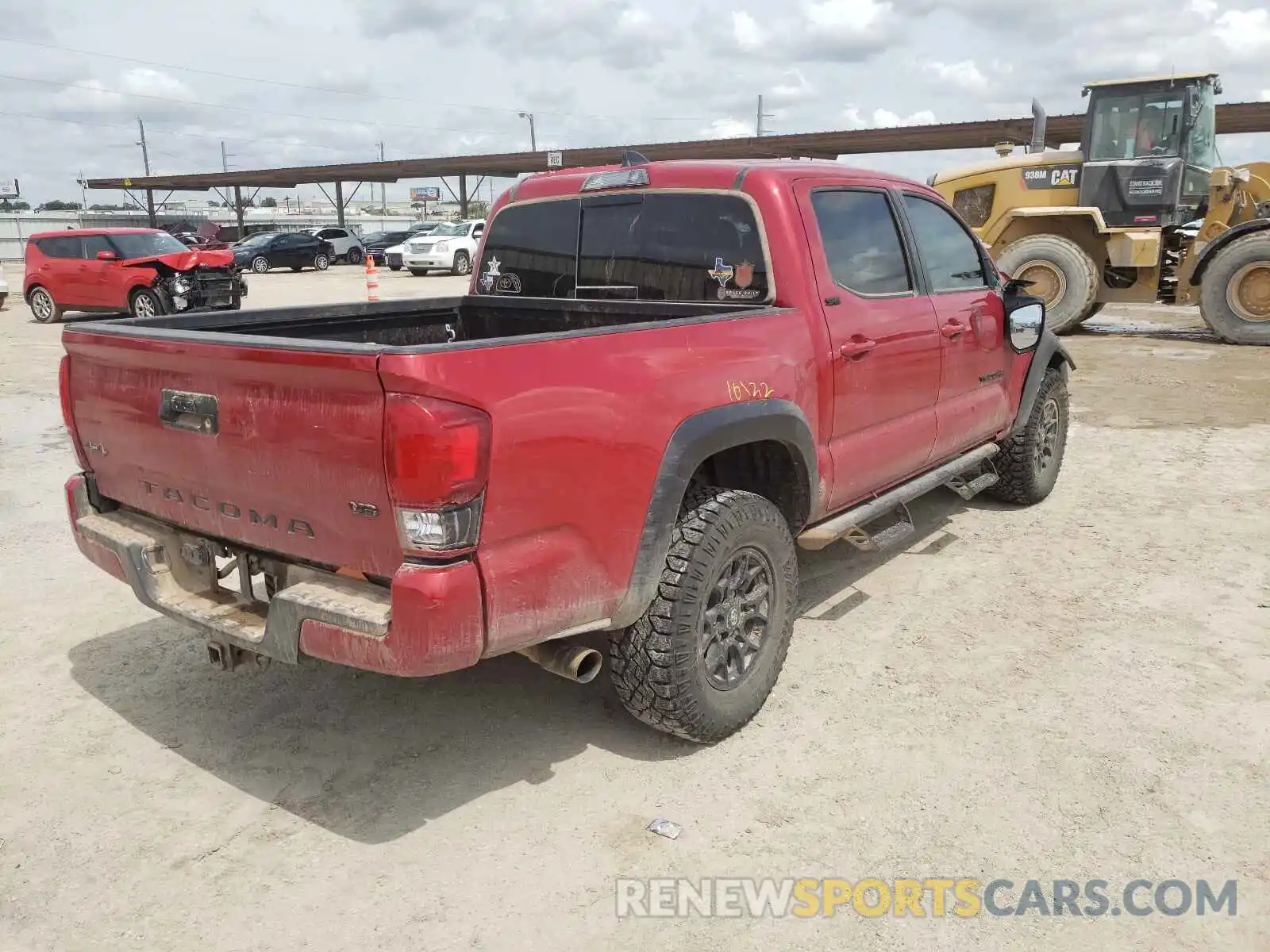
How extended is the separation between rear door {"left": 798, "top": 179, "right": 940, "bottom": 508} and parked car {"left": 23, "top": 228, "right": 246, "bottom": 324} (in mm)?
14381

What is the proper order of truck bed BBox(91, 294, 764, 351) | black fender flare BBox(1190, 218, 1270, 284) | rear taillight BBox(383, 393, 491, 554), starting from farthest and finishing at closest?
1. black fender flare BBox(1190, 218, 1270, 284)
2. truck bed BBox(91, 294, 764, 351)
3. rear taillight BBox(383, 393, 491, 554)

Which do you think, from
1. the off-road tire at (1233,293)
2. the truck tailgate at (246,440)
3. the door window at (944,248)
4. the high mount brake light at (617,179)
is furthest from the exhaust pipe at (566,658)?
the off-road tire at (1233,293)

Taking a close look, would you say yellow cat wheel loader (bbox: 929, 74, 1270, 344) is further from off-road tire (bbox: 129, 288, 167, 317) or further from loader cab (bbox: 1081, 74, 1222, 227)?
off-road tire (bbox: 129, 288, 167, 317)

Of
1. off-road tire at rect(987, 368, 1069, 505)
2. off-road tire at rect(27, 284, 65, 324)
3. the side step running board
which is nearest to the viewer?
the side step running board

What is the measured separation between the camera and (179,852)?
2832 millimetres

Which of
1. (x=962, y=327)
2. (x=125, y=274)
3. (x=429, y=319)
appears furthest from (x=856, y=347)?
(x=125, y=274)

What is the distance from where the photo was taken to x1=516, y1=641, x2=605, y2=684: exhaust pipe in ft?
9.48

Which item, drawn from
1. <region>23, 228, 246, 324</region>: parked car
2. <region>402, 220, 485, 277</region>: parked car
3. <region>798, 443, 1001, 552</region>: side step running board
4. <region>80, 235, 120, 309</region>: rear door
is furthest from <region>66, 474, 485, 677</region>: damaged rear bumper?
<region>402, 220, 485, 277</region>: parked car

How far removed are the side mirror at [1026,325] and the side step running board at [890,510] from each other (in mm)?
609

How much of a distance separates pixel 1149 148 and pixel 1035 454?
8892 millimetres

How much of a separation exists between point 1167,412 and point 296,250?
99.2 ft

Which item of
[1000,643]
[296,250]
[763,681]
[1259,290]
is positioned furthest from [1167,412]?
[296,250]

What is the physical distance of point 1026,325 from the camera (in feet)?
17.6

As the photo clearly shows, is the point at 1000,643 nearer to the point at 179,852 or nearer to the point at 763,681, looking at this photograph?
the point at 763,681
